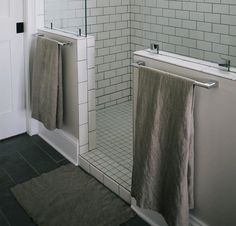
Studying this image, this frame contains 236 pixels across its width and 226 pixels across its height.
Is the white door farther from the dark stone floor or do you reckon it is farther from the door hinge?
the dark stone floor

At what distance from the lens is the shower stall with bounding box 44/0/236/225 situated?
2.40 m

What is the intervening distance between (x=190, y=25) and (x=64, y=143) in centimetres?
137

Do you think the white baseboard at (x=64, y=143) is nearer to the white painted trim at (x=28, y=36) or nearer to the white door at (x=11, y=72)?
the white painted trim at (x=28, y=36)

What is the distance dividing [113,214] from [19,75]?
152cm

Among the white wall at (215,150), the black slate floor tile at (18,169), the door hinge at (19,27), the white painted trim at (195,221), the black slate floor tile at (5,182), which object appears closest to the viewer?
the white wall at (215,150)

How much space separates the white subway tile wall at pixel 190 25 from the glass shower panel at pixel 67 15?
49cm

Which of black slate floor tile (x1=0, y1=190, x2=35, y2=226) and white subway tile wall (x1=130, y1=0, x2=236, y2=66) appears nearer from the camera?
black slate floor tile (x1=0, y1=190, x2=35, y2=226)

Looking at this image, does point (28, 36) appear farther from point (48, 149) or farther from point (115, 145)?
point (115, 145)

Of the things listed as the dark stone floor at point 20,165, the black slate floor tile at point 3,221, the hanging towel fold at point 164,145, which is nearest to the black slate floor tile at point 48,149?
the dark stone floor at point 20,165

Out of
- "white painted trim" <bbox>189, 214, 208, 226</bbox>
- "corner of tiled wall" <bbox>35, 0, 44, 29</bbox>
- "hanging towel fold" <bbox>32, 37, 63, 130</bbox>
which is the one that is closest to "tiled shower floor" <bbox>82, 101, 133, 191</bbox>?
"hanging towel fold" <bbox>32, 37, 63, 130</bbox>

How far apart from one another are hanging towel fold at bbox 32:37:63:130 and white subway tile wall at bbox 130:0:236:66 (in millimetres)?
677

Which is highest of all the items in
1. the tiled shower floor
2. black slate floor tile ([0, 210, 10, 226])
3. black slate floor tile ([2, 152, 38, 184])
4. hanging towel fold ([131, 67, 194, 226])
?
hanging towel fold ([131, 67, 194, 226])

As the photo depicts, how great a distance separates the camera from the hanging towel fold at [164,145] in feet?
5.77

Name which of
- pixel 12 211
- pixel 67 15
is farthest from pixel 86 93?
pixel 12 211
